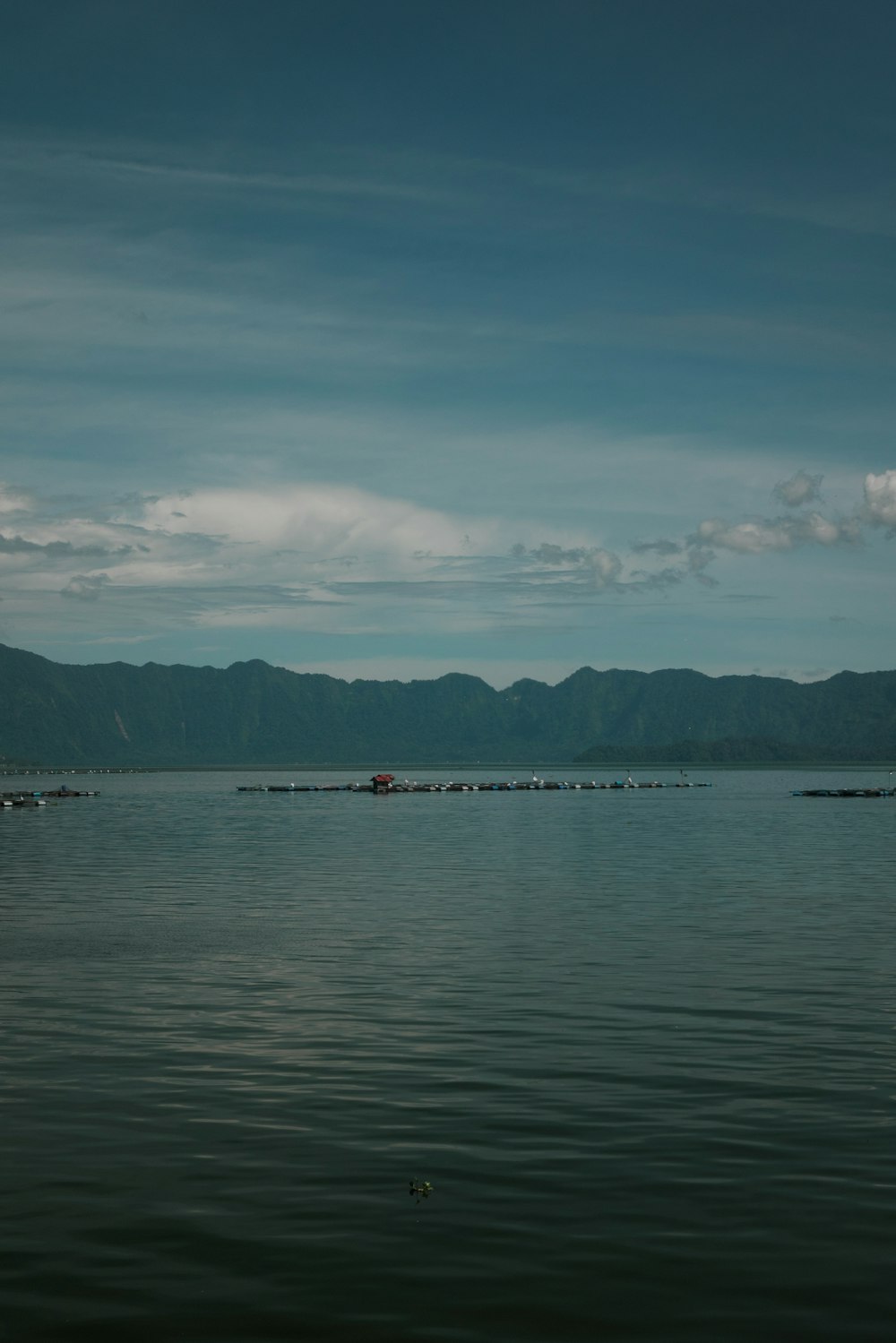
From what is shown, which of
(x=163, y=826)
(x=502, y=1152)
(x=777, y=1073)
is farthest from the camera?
(x=163, y=826)

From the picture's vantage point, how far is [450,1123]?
68.4ft

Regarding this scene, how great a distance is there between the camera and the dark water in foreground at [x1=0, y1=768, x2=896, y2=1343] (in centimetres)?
1419

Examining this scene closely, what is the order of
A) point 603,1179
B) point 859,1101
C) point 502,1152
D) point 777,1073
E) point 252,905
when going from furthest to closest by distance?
point 252,905 < point 777,1073 < point 859,1101 < point 502,1152 < point 603,1179

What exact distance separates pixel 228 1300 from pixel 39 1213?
12.3 ft

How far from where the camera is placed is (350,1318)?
543 inches

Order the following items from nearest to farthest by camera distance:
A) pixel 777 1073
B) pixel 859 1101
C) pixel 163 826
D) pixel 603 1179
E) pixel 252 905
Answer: pixel 603 1179, pixel 859 1101, pixel 777 1073, pixel 252 905, pixel 163 826

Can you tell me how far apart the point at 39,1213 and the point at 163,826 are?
108531 millimetres

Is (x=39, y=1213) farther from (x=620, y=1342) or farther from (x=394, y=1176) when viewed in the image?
(x=620, y=1342)

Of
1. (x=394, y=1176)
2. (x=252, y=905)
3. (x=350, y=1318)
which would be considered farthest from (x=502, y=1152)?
(x=252, y=905)

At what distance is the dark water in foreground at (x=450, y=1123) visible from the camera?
1419 centimetres

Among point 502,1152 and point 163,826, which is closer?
point 502,1152

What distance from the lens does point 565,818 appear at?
138 meters

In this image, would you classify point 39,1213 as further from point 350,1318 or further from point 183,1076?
point 183,1076

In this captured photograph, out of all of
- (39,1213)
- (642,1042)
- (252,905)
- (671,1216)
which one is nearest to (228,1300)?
(39,1213)
